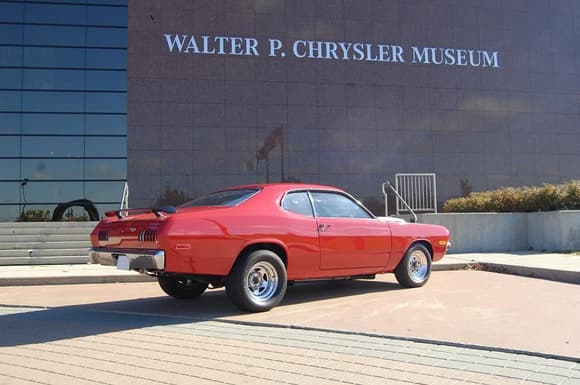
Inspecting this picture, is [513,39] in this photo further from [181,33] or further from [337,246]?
[337,246]

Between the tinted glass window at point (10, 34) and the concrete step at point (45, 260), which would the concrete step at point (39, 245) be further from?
the tinted glass window at point (10, 34)

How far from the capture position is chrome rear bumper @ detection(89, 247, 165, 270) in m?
5.86

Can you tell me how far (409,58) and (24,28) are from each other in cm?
1416

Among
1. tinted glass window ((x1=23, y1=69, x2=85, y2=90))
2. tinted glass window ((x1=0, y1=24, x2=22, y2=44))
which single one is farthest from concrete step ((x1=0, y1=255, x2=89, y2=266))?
tinted glass window ((x1=0, y1=24, x2=22, y2=44))

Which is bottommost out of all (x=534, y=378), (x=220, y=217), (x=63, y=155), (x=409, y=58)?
(x=534, y=378)

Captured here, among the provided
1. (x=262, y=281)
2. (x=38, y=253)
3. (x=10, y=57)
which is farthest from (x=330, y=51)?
(x=262, y=281)

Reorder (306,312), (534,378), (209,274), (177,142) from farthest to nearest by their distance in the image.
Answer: (177,142) → (306,312) → (209,274) → (534,378)

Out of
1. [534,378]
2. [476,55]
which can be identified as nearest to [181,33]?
[476,55]

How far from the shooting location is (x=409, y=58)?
21.5m

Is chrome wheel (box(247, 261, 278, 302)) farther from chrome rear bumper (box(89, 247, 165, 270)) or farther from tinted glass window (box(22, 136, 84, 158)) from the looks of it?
tinted glass window (box(22, 136, 84, 158))

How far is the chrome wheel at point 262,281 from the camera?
658 cm

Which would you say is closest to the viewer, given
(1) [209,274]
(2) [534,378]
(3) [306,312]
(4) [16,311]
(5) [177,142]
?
(2) [534,378]

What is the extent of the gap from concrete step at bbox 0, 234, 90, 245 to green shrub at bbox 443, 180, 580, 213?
9.95m

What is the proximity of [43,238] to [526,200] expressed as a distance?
12.3 meters
